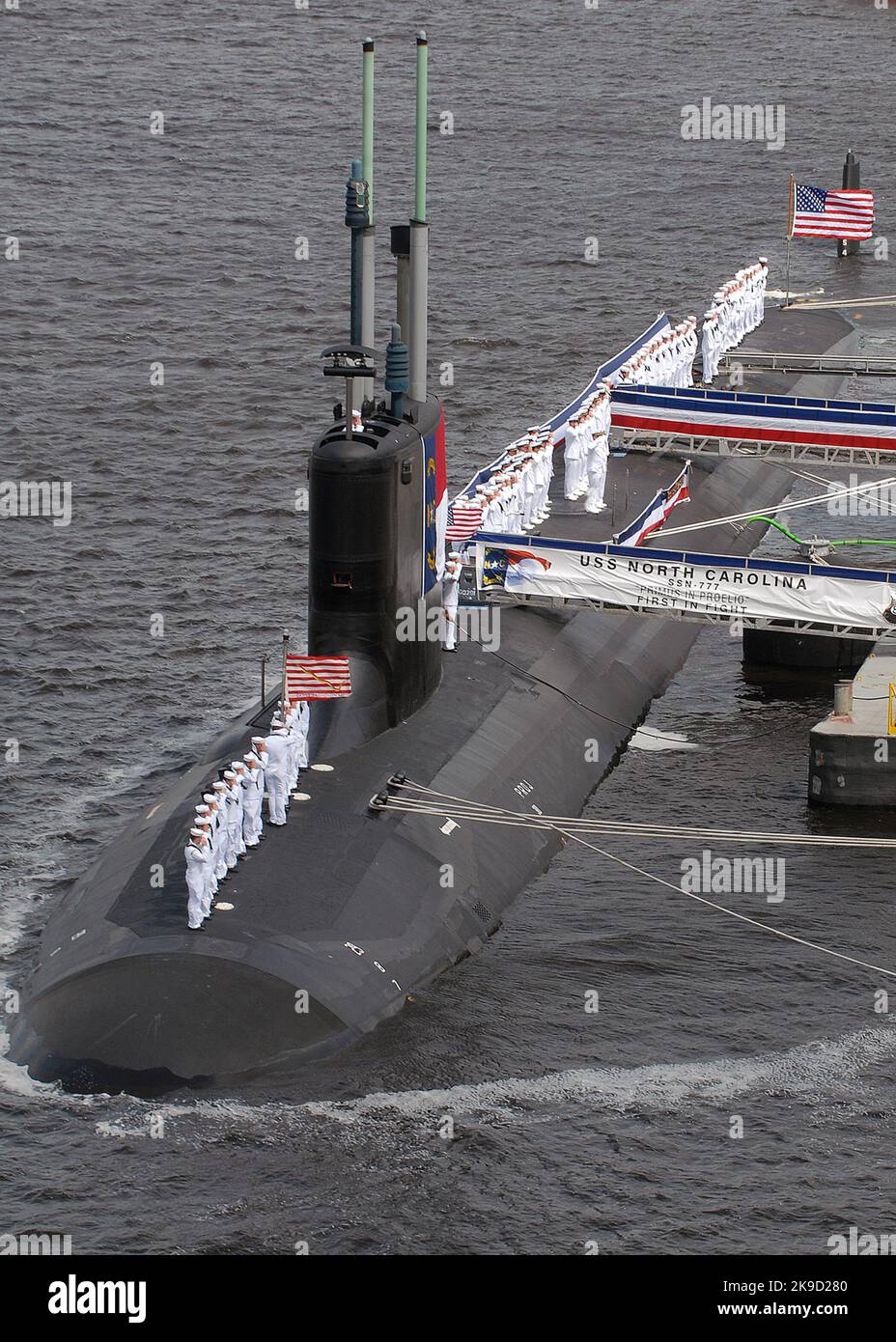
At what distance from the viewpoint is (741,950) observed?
30984 millimetres

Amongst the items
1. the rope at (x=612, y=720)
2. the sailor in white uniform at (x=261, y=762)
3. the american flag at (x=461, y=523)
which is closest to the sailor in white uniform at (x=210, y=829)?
the sailor in white uniform at (x=261, y=762)

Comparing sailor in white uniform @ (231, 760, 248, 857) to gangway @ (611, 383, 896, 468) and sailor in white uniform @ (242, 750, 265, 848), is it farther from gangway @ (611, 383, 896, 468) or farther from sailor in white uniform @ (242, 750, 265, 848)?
gangway @ (611, 383, 896, 468)

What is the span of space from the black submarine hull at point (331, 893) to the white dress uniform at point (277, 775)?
229 mm

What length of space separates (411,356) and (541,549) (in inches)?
252

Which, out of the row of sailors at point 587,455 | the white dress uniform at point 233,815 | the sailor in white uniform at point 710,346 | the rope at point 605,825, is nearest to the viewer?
the white dress uniform at point 233,815

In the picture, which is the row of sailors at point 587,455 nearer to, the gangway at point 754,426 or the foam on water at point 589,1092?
the gangway at point 754,426

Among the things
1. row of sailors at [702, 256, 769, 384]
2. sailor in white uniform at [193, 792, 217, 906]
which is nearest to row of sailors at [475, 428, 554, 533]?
row of sailors at [702, 256, 769, 384]

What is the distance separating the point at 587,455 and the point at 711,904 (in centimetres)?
1241

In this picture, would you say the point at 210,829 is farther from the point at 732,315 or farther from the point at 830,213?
the point at 830,213

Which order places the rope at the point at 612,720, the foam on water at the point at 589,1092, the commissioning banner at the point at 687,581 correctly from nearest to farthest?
the foam on water at the point at 589,1092 → the rope at the point at 612,720 → the commissioning banner at the point at 687,581

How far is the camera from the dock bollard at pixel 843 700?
36031 millimetres

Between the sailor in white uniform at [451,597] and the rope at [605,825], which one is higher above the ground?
the sailor in white uniform at [451,597]
